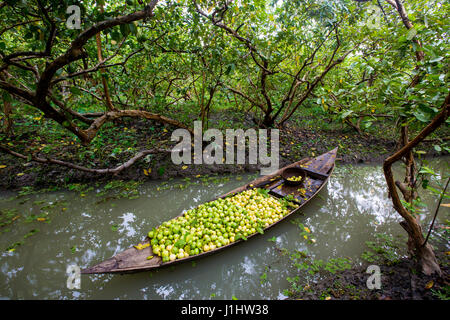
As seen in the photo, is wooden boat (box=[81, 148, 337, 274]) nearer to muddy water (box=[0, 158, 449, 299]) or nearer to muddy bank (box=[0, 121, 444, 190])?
muddy water (box=[0, 158, 449, 299])

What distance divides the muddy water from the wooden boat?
0.35 metres

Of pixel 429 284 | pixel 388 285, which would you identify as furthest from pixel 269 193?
pixel 429 284

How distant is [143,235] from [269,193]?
265 centimetres

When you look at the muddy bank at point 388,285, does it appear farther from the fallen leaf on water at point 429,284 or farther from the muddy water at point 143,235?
the muddy water at point 143,235

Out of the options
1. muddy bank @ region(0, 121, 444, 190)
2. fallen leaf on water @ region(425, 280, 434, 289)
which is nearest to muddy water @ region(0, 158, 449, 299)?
muddy bank @ region(0, 121, 444, 190)

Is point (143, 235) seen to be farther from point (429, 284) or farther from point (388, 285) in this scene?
point (429, 284)

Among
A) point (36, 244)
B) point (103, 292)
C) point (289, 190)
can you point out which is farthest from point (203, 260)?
point (36, 244)

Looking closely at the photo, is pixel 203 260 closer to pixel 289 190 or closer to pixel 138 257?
pixel 138 257

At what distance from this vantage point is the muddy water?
2.64 m

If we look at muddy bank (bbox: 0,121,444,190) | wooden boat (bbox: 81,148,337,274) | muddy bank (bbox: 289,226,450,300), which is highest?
muddy bank (bbox: 0,121,444,190)

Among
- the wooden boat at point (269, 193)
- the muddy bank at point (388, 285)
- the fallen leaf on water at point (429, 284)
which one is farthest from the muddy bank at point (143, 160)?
the fallen leaf on water at point (429, 284)

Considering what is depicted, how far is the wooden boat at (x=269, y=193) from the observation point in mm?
2346
